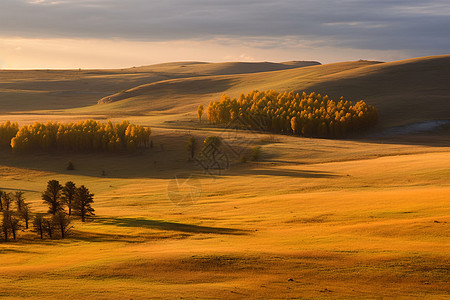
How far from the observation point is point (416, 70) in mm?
196625

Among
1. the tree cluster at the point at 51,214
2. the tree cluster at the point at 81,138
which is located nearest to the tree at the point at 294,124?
the tree cluster at the point at 81,138

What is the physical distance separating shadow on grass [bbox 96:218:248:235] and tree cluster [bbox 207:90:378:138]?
8347cm

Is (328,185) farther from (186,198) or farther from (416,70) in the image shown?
(416,70)

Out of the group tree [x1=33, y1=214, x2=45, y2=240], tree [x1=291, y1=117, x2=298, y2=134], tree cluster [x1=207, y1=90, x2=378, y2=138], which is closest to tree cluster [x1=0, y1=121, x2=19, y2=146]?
tree cluster [x1=207, y1=90, x2=378, y2=138]

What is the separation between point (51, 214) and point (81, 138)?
57693 millimetres

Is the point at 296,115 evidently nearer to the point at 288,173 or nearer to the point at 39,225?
the point at 288,173

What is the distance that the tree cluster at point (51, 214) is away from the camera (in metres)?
41.5

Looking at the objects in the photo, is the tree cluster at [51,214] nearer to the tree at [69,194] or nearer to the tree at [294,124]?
the tree at [69,194]

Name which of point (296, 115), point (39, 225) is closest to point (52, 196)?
point (39, 225)

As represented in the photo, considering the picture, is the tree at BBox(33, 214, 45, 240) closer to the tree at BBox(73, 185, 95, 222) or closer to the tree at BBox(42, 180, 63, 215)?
the tree at BBox(73, 185, 95, 222)

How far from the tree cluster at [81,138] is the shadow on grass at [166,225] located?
5792 centimetres

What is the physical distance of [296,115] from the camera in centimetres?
12862

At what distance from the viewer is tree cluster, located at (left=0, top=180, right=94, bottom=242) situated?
41.5 metres

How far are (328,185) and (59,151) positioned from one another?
2584 inches
